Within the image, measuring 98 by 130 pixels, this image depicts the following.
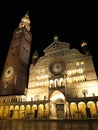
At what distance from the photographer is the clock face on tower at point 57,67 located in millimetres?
30430

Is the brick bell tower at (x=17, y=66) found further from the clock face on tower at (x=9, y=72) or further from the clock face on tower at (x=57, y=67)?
the clock face on tower at (x=57, y=67)

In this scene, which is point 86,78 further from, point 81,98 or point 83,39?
point 83,39

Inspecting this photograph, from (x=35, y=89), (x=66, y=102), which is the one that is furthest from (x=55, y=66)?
(x=66, y=102)

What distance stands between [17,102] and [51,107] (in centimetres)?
884

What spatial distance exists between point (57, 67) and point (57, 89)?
6.47m

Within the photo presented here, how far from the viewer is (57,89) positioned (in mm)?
26891

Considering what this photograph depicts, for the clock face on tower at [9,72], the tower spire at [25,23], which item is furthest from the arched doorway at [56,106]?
the tower spire at [25,23]

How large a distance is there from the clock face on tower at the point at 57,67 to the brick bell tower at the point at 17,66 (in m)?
10.7

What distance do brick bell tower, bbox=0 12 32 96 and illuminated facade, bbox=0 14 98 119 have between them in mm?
337

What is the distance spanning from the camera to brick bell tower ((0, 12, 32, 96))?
3362 cm

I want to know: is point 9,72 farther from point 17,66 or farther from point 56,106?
point 56,106

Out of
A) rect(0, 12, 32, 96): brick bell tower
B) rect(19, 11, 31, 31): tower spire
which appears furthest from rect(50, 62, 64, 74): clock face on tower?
rect(19, 11, 31, 31): tower spire

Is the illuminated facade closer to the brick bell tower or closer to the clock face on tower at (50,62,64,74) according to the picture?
the clock face on tower at (50,62,64,74)

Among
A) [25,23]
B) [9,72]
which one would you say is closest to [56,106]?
[9,72]
